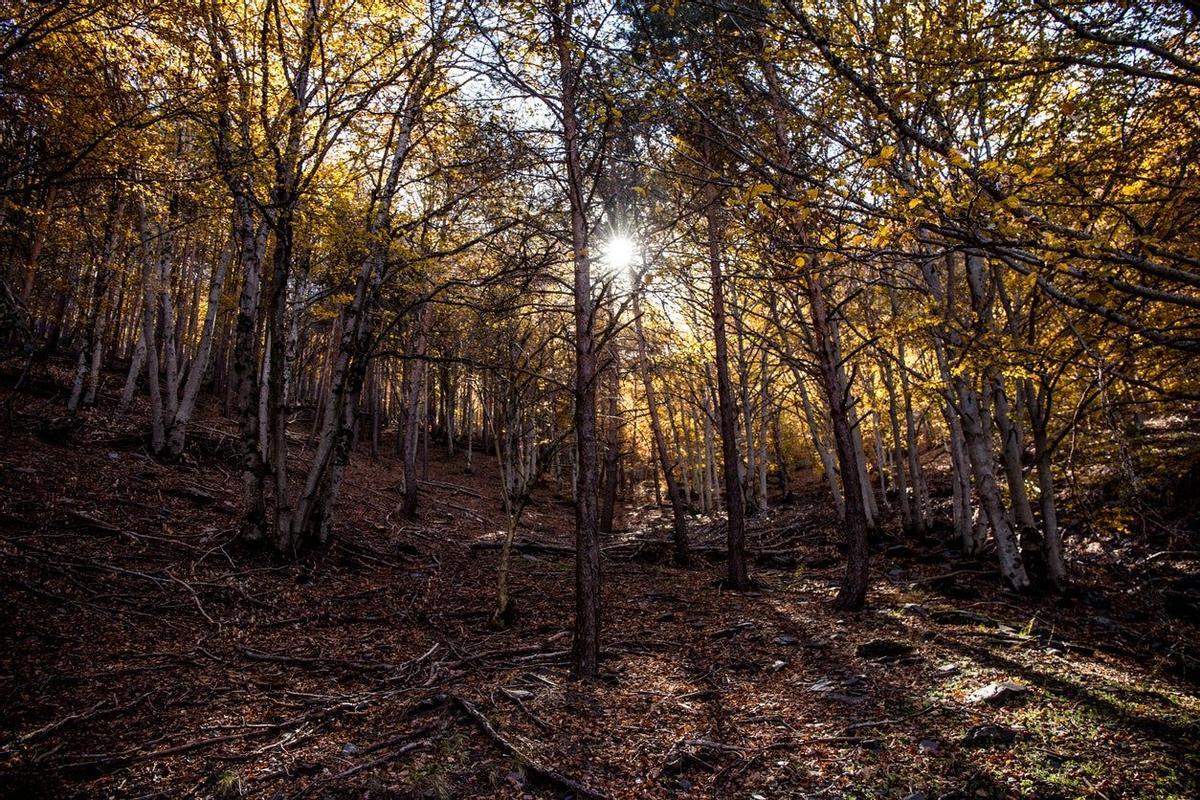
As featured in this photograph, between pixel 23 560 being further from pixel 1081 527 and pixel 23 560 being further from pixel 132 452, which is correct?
pixel 1081 527

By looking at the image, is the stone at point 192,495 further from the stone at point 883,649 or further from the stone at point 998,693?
the stone at point 998,693

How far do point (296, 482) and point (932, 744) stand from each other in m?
15.0

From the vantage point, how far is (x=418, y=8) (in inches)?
352

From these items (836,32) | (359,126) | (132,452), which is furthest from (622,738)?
(132,452)

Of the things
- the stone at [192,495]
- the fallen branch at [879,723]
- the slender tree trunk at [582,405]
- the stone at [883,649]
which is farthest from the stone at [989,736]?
the stone at [192,495]

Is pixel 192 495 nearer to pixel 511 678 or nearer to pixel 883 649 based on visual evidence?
pixel 511 678

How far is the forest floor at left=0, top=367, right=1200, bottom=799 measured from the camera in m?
3.99

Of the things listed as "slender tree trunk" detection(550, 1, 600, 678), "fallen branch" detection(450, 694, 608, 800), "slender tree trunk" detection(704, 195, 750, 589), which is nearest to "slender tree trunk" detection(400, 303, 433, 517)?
"slender tree trunk" detection(704, 195, 750, 589)

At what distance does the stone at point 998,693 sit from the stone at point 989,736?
1.78ft

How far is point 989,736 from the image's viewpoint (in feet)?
14.2

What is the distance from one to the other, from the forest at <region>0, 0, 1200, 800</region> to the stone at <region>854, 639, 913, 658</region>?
44 mm

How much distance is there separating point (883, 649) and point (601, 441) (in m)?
4.81

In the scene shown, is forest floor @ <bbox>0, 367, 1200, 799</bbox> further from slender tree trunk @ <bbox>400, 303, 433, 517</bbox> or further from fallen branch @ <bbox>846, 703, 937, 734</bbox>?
slender tree trunk @ <bbox>400, 303, 433, 517</bbox>

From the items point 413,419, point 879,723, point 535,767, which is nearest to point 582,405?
point 535,767
